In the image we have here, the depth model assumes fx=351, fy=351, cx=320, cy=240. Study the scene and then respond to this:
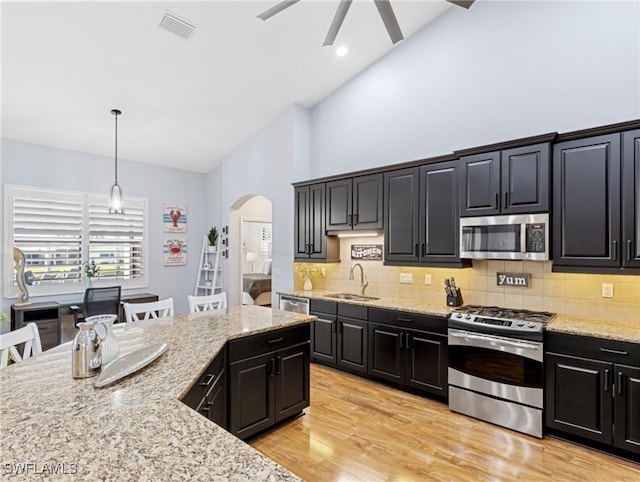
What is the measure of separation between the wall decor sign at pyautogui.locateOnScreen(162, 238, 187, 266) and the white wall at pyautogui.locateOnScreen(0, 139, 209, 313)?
9 centimetres

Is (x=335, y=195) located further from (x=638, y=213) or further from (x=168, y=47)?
(x=638, y=213)

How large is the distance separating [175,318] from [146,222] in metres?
3.91

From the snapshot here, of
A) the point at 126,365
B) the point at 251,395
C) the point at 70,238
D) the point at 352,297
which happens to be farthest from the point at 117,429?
the point at 70,238

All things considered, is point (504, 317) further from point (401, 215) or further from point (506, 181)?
point (401, 215)

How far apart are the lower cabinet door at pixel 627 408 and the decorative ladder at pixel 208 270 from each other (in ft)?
19.0

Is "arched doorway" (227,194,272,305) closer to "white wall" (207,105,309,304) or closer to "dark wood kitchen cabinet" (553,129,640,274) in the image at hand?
"white wall" (207,105,309,304)

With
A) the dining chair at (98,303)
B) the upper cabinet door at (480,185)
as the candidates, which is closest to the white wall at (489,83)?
the upper cabinet door at (480,185)

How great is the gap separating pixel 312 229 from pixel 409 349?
2.10 metres

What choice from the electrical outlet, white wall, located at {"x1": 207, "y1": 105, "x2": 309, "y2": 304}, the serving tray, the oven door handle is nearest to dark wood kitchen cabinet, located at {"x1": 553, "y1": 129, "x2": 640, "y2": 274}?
the oven door handle

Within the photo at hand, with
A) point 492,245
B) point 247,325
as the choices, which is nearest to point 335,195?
point 492,245

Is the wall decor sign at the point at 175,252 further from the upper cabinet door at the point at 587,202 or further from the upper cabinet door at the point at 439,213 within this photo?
the upper cabinet door at the point at 587,202

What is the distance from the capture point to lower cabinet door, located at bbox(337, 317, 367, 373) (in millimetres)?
3967

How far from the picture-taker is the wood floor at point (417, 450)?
2.35 metres

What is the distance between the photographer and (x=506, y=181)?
318cm
